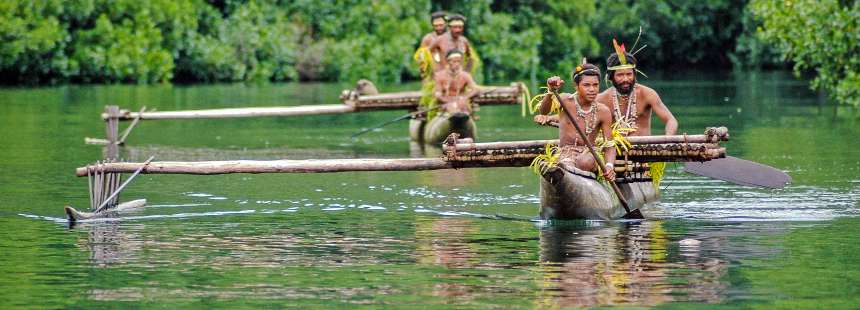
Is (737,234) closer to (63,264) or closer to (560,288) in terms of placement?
(560,288)

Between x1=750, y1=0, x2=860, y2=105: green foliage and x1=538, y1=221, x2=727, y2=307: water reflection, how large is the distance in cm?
1601

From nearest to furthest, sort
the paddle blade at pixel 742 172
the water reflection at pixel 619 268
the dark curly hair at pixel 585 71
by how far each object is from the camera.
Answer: the water reflection at pixel 619 268 < the dark curly hair at pixel 585 71 < the paddle blade at pixel 742 172

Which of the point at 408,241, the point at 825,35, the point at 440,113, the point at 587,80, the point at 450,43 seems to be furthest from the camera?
the point at 825,35

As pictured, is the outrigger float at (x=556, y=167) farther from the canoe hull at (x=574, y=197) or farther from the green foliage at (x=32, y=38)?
the green foliage at (x=32, y=38)

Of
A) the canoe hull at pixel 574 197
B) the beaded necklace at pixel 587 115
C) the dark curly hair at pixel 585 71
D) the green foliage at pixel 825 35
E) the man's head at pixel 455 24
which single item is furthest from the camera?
the green foliage at pixel 825 35

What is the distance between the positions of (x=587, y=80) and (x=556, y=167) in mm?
1112

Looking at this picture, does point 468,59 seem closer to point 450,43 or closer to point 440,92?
point 450,43

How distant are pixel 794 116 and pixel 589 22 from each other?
36.9 metres

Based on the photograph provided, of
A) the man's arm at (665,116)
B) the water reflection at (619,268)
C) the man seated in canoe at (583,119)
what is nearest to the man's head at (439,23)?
the man's arm at (665,116)

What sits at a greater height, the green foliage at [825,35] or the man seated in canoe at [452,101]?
the green foliage at [825,35]

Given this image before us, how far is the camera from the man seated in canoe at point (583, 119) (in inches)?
632

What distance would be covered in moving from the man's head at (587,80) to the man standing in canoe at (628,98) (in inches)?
21.4

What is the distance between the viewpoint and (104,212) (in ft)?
56.3

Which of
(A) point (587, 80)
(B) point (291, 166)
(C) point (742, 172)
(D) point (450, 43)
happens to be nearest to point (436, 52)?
(D) point (450, 43)
